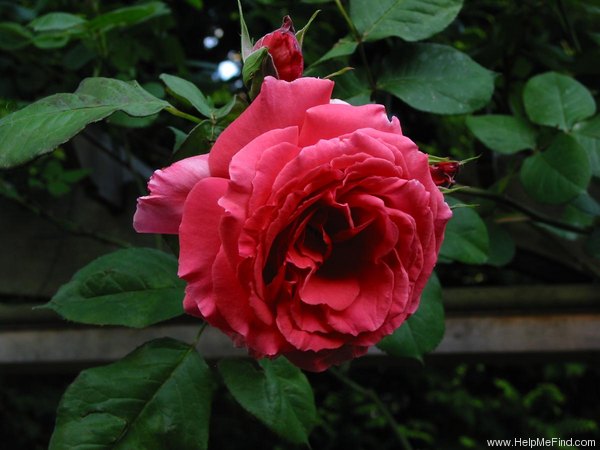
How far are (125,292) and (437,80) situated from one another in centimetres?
41

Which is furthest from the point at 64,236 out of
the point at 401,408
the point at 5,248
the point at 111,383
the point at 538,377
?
the point at 538,377

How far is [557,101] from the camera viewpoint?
912mm

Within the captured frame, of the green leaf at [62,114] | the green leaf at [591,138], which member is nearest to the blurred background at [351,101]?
the green leaf at [591,138]

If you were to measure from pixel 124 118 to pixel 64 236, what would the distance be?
1.99 feet

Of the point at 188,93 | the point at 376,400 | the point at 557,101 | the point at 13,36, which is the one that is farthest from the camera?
the point at 376,400

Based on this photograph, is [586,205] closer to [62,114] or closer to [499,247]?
[499,247]

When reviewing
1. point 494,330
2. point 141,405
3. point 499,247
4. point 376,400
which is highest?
point 141,405

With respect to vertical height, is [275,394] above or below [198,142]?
below

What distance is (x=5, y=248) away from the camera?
1390 millimetres

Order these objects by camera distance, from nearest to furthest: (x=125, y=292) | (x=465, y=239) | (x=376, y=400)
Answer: (x=125, y=292), (x=465, y=239), (x=376, y=400)

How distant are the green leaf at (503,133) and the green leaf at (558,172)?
30 mm

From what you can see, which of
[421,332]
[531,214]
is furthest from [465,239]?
[531,214]

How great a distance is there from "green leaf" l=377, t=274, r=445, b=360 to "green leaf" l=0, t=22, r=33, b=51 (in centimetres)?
67

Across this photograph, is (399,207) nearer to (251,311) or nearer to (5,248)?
(251,311)
